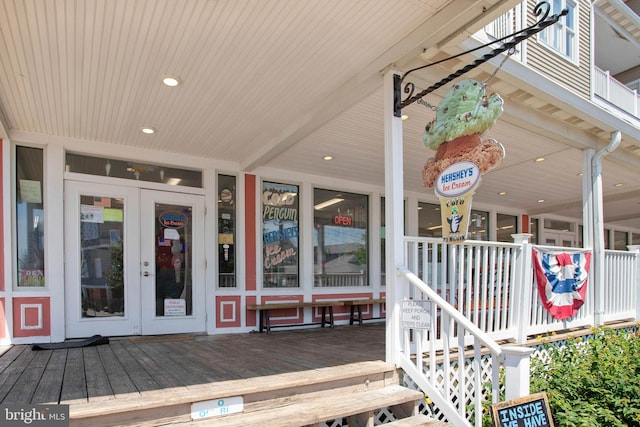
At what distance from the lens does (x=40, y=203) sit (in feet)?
15.9

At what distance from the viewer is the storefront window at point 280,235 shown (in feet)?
20.7

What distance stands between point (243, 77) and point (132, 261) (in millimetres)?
2967

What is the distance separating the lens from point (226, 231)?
596 centimetres

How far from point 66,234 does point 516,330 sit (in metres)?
5.05

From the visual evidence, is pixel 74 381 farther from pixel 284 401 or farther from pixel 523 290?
pixel 523 290

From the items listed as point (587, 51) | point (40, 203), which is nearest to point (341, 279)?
point (40, 203)

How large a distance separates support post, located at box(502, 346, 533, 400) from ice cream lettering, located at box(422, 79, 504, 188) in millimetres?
1163

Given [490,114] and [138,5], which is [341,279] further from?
[138,5]

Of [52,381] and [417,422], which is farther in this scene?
[52,381]

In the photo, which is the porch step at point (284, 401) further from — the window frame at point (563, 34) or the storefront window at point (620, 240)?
the storefront window at point (620, 240)

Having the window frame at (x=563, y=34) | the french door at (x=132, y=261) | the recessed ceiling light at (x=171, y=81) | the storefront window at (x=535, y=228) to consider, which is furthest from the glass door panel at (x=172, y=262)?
the storefront window at (x=535, y=228)

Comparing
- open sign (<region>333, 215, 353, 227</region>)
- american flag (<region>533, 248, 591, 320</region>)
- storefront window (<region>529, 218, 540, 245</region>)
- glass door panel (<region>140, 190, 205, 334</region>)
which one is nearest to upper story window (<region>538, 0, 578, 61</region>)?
american flag (<region>533, 248, 591, 320</region>)

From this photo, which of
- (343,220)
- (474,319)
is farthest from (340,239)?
(474,319)

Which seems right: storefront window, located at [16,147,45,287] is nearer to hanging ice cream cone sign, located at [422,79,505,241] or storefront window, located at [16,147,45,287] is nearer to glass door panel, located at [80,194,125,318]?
glass door panel, located at [80,194,125,318]
